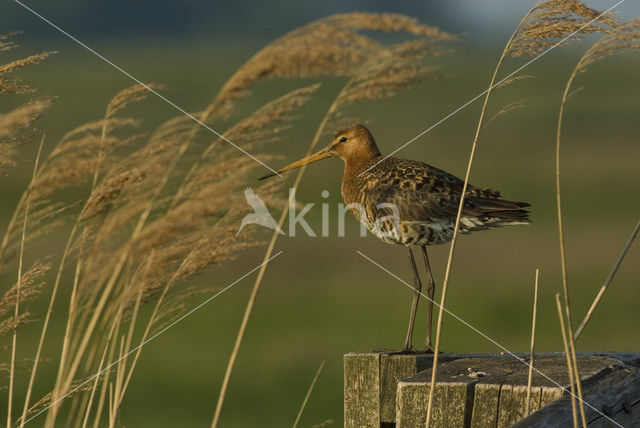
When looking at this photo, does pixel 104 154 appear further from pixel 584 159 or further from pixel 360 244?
pixel 584 159

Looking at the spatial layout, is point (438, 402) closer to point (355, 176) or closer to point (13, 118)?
point (13, 118)

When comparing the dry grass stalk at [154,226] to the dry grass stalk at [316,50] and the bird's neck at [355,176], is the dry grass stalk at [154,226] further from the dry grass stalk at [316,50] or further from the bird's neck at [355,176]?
the bird's neck at [355,176]

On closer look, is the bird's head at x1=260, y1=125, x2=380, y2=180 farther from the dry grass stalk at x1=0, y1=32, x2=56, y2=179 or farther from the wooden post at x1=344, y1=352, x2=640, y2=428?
the dry grass stalk at x1=0, y1=32, x2=56, y2=179

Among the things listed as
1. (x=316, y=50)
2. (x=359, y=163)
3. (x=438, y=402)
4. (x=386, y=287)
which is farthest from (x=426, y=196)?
(x=386, y=287)

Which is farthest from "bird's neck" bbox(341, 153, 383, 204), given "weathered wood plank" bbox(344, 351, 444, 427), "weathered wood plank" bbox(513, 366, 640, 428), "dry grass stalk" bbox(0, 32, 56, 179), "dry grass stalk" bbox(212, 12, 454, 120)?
"weathered wood plank" bbox(513, 366, 640, 428)

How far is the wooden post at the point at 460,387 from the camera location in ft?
11.6

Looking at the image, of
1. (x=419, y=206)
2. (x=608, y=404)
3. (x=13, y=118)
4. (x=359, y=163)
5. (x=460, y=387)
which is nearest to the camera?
(x=608, y=404)

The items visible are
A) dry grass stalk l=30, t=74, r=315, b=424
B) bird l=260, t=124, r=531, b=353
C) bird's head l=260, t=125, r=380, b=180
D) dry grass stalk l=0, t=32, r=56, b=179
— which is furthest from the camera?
bird's head l=260, t=125, r=380, b=180

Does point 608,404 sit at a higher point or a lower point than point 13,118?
lower

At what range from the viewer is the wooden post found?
352 cm

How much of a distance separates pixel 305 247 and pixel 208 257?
21002 millimetres

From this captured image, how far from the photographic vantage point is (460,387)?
3.60 meters

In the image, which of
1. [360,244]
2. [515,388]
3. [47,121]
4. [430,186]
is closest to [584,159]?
[360,244]

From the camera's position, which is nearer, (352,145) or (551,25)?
(551,25)
